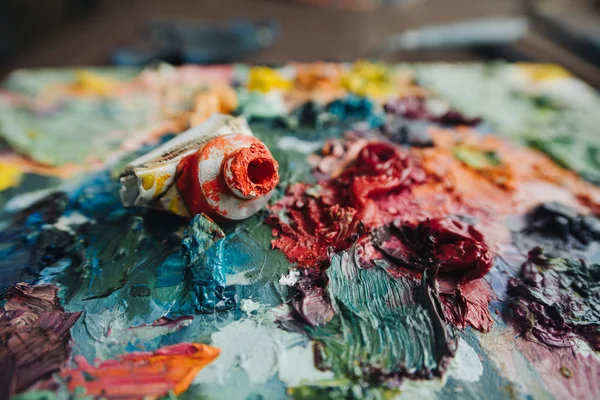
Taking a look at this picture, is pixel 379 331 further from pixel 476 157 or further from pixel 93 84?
pixel 93 84

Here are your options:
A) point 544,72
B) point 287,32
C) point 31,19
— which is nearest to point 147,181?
point 544,72

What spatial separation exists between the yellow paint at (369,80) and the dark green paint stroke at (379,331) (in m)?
1.27

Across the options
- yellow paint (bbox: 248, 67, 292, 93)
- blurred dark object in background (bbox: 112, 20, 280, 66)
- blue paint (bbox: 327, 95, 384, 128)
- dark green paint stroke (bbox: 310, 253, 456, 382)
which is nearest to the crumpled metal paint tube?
dark green paint stroke (bbox: 310, 253, 456, 382)

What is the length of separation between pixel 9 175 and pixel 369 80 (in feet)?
5.56

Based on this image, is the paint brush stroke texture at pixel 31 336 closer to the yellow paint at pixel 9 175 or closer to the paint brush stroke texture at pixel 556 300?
the yellow paint at pixel 9 175

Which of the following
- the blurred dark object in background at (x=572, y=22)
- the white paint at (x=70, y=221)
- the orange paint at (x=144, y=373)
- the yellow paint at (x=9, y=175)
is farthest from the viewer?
the blurred dark object in background at (x=572, y=22)

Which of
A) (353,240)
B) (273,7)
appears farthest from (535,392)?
(273,7)

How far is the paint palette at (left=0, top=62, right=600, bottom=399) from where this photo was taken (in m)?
1.01

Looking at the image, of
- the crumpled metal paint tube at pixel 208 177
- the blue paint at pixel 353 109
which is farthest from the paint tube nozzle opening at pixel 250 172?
the blue paint at pixel 353 109

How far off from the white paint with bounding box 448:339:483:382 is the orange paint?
0.55 metres

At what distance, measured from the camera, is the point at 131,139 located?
1.83 meters

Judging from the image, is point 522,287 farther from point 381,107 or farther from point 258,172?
point 381,107

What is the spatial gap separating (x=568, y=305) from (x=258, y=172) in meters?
0.93

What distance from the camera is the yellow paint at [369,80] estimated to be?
2.24m
